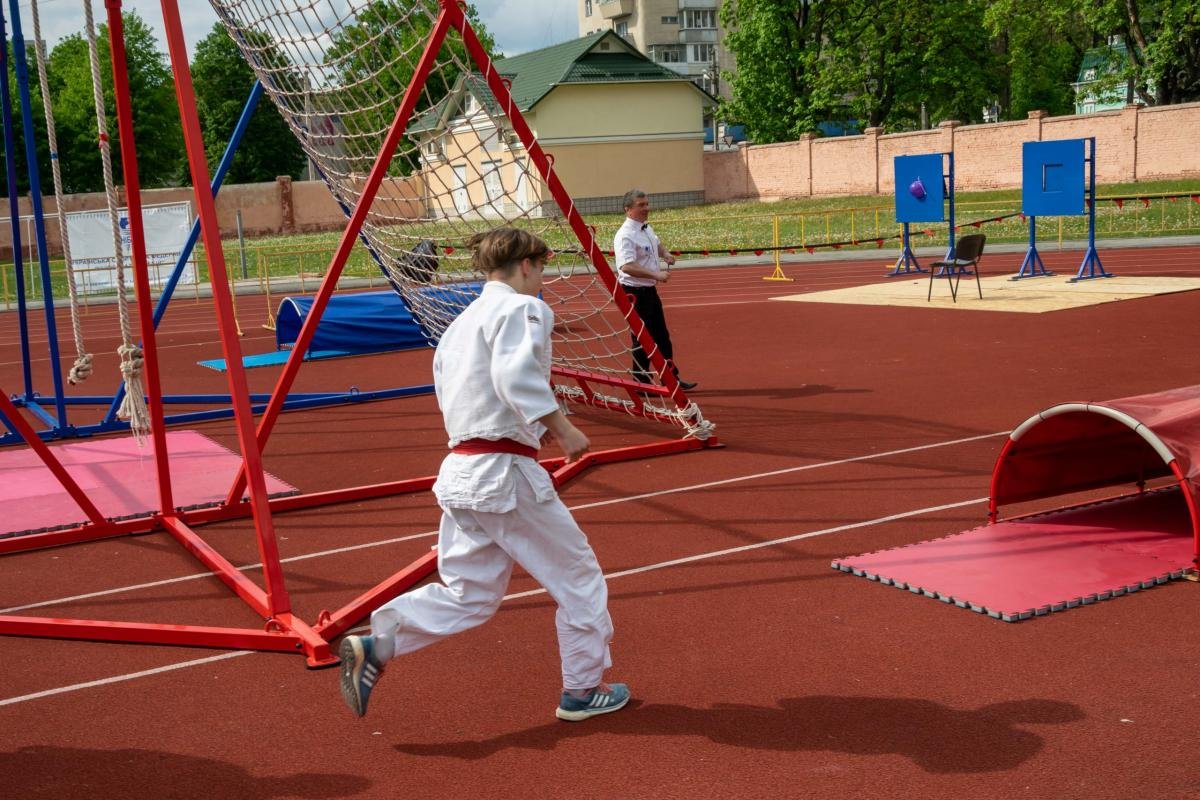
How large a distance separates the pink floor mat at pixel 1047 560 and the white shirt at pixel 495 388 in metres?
2.29

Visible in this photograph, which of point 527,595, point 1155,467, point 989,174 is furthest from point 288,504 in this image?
point 989,174

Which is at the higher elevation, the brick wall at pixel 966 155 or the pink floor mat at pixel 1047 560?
the brick wall at pixel 966 155

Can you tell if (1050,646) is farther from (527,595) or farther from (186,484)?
(186,484)

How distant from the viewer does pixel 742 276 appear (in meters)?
25.4

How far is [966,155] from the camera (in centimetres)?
4138

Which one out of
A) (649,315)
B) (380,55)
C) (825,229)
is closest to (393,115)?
(380,55)

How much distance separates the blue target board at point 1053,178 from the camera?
63.1 feet

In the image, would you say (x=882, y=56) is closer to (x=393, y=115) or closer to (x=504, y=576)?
(x=393, y=115)

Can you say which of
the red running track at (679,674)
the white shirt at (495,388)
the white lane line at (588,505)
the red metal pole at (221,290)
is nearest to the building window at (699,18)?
the red running track at (679,674)

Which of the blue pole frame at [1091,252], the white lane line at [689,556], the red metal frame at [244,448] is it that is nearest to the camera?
the white lane line at [689,556]

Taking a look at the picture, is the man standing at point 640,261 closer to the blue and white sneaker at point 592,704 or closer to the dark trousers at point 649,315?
the dark trousers at point 649,315

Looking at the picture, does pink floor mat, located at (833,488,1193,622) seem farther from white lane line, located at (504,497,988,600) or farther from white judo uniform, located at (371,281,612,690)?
white judo uniform, located at (371,281,612,690)

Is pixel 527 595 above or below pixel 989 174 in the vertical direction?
below

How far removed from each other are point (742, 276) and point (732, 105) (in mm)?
34292
